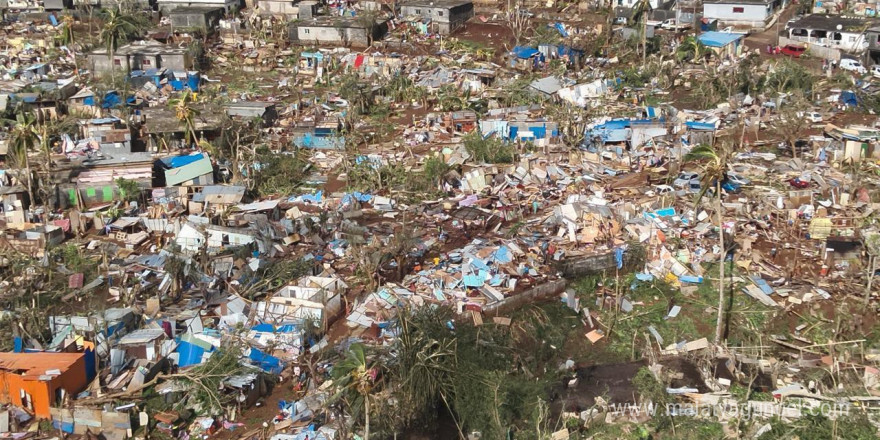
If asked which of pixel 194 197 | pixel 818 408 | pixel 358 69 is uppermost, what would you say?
pixel 358 69

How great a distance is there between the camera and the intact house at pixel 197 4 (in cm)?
3969

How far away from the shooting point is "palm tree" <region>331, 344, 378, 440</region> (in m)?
11.4

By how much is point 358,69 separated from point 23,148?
554 inches

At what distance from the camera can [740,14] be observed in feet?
118

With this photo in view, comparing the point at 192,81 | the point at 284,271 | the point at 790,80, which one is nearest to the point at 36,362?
the point at 284,271

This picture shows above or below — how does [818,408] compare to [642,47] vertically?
below

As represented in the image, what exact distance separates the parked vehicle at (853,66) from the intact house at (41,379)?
25766 mm

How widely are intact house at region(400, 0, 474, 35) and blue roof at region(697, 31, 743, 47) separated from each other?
1020 centimetres

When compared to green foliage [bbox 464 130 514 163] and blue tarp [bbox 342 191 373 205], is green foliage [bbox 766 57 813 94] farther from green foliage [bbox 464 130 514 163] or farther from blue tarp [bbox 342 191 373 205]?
blue tarp [bbox 342 191 373 205]

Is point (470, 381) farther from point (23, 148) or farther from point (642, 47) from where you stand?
point (642, 47)

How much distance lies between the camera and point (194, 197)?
2139 centimetres

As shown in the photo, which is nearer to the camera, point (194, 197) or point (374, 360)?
point (374, 360)

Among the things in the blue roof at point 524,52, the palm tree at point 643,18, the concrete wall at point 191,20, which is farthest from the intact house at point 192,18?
the palm tree at point 643,18

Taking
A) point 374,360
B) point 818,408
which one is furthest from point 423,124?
point 818,408
